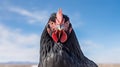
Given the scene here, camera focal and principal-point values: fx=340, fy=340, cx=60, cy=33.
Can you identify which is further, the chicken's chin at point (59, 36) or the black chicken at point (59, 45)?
the chicken's chin at point (59, 36)

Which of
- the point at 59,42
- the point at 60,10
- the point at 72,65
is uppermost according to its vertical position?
the point at 60,10

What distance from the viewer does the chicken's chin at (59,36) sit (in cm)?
470

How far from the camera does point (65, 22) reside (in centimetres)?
474

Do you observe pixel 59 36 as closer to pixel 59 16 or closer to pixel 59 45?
pixel 59 45

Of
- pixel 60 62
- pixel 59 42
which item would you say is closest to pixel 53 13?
pixel 59 42

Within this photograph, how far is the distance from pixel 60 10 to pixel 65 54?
2.16ft

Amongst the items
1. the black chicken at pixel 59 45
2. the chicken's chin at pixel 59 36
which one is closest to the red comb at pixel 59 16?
the black chicken at pixel 59 45

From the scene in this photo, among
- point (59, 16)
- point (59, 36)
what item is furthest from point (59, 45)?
point (59, 16)

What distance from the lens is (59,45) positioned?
4738 mm

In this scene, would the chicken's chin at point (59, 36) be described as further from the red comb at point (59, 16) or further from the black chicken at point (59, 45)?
the red comb at point (59, 16)

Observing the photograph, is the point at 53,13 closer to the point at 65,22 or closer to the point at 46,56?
the point at 65,22

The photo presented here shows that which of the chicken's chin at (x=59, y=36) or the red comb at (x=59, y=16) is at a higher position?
the red comb at (x=59, y=16)

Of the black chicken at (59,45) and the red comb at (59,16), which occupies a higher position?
the red comb at (59,16)

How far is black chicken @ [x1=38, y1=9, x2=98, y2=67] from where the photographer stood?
15.1ft
